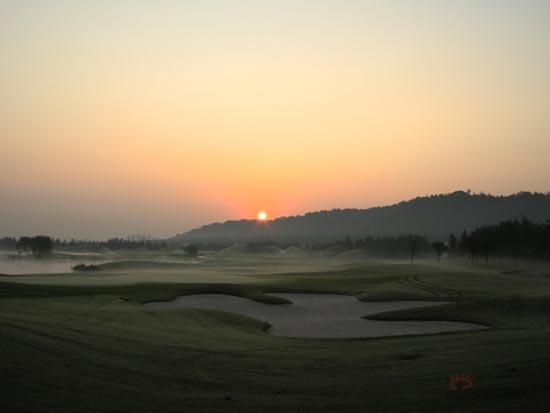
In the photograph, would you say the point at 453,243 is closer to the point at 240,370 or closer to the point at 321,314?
the point at 321,314

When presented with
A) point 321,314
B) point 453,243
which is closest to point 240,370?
point 321,314

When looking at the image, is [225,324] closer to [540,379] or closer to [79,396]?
[79,396]

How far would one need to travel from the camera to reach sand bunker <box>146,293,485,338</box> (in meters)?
33.2

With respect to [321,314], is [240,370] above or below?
above

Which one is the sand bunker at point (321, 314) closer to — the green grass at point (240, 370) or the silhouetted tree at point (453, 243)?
the green grass at point (240, 370)

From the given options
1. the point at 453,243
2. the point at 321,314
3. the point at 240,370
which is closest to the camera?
the point at 240,370

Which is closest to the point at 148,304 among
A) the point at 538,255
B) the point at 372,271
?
the point at 372,271

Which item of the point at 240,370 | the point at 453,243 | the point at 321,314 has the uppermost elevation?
the point at 453,243

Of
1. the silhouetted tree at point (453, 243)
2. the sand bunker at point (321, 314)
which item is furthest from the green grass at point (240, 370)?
the silhouetted tree at point (453, 243)

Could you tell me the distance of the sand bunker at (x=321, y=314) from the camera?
Answer: 1308 inches

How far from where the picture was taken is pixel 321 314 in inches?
1635

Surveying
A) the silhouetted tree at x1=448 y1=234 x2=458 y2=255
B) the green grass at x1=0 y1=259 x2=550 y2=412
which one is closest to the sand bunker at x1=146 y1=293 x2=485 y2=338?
the green grass at x1=0 y1=259 x2=550 y2=412

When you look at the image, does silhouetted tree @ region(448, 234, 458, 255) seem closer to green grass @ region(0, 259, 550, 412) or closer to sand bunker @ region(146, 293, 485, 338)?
sand bunker @ region(146, 293, 485, 338)

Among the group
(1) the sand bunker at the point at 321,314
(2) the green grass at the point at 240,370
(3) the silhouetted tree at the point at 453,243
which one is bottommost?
(1) the sand bunker at the point at 321,314
